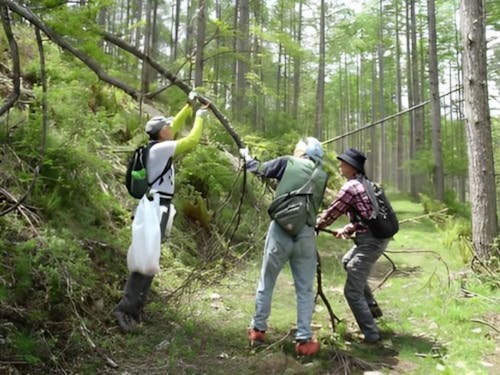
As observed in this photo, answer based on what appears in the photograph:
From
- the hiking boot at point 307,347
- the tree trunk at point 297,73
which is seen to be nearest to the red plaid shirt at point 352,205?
the hiking boot at point 307,347

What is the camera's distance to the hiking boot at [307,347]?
418cm

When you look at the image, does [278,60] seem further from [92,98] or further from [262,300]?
[262,300]

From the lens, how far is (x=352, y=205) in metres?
4.72

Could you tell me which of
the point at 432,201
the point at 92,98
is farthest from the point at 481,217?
the point at 432,201

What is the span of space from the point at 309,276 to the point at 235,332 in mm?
1042

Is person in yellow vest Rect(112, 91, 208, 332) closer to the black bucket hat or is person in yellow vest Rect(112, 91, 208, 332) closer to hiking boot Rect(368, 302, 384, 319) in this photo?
the black bucket hat

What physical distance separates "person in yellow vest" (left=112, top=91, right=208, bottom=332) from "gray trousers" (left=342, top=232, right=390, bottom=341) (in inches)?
80.1

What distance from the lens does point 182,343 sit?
4234 millimetres

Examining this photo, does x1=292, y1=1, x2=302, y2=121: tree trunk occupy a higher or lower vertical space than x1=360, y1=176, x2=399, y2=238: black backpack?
higher

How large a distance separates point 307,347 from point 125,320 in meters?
1.78

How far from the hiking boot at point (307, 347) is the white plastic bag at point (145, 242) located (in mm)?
1565

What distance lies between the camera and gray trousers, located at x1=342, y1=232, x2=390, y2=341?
462 centimetres

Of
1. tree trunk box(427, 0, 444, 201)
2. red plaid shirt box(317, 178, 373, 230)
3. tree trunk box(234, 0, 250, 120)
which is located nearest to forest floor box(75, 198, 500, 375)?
red plaid shirt box(317, 178, 373, 230)

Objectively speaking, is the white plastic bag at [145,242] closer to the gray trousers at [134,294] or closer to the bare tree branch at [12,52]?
the gray trousers at [134,294]
